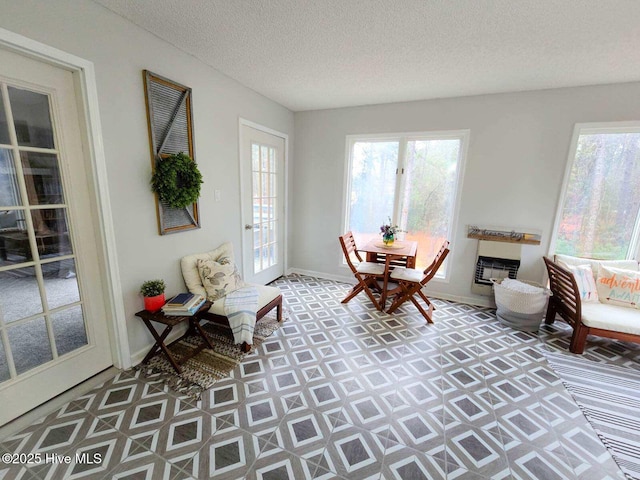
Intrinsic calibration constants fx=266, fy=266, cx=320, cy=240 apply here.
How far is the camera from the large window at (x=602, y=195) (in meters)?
2.78

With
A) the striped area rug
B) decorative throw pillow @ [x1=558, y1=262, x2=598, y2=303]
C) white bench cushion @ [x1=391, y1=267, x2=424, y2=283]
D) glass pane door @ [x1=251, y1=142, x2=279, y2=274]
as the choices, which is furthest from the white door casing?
decorative throw pillow @ [x1=558, y1=262, x2=598, y2=303]

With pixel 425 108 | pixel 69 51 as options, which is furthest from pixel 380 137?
pixel 69 51

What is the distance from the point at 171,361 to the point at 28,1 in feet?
7.53

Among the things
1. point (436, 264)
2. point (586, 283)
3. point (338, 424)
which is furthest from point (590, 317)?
point (338, 424)

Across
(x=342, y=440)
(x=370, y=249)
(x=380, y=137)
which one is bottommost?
(x=342, y=440)

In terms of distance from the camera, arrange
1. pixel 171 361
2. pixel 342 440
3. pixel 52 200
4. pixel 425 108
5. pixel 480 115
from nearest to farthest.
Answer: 1. pixel 342 440
2. pixel 52 200
3. pixel 171 361
4. pixel 480 115
5. pixel 425 108

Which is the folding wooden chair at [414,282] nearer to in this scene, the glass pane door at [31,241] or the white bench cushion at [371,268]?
the white bench cushion at [371,268]

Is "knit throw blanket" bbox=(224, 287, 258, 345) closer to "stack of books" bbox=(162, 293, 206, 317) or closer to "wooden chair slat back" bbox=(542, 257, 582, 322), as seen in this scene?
"stack of books" bbox=(162, 293, 206, 317)

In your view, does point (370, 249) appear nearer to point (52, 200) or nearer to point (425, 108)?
point (425, 108)

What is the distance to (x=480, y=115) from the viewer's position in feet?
10.2

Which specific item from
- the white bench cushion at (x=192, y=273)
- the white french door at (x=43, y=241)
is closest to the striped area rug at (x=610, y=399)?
the white bench cushion at (x=192, y=273)

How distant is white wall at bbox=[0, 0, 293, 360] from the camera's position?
1551 millimetres

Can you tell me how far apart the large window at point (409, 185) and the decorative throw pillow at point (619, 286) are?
145 cm

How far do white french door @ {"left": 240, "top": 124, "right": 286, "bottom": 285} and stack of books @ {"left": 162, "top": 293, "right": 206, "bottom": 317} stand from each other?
3.70 ft
